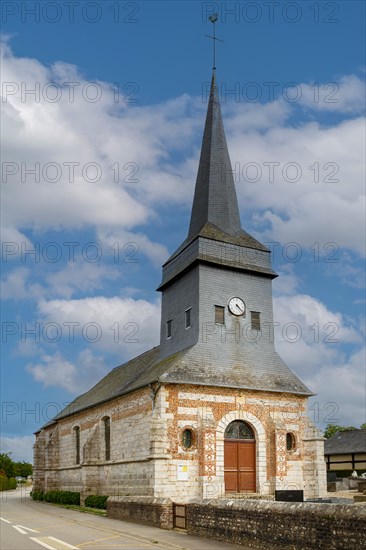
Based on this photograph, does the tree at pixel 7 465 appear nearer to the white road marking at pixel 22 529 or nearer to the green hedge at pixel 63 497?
the green hedge at pixel 63 497

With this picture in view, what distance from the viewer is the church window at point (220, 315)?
28.3m

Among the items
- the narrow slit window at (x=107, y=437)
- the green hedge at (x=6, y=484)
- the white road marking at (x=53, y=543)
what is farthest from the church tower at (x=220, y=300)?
the green hedge at (x=6, y=484)

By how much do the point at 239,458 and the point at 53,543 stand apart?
1210 centimetres

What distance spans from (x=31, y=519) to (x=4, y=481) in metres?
47.9

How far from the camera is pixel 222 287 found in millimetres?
28844

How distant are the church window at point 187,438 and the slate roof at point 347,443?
91.8 ft

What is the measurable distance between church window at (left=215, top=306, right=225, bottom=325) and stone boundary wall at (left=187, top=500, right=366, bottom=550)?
11.9 metres

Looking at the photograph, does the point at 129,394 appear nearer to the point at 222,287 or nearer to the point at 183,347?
the point at 183,347

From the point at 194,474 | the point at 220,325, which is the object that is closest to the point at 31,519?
the point at 194,474

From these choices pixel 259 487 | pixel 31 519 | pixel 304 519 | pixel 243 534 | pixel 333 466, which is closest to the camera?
pixel 304 519

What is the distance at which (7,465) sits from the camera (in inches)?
3629

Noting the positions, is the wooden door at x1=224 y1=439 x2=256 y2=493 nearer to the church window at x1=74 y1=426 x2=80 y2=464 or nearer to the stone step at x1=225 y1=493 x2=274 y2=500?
the stone step at x1=225 y1=493 x2=274 y2=500

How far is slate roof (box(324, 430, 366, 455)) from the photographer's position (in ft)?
163

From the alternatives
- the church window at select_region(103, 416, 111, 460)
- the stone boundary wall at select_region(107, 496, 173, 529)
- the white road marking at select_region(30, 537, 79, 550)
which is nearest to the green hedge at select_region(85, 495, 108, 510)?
the church window at select_region(103, 416, 111, 460)
